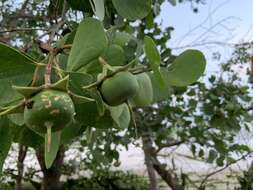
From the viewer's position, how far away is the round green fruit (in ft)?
1.32

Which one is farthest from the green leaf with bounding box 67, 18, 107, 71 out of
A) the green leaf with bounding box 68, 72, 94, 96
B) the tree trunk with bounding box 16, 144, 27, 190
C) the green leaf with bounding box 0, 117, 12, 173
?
the tree trunk with bounding box 16, 144, 27, 190

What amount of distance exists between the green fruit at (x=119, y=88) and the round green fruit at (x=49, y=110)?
71 mm

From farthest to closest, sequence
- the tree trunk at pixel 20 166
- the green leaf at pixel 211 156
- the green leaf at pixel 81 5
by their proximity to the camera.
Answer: the tree trunk at pixel 20 166
the green leaf at pixel 211 156
the green leaf at pixel 81 5

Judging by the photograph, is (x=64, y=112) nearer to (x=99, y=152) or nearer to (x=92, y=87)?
(x=92, y=87)

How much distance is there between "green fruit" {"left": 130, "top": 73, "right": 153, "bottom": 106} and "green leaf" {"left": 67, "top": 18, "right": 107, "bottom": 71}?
6 centimetres

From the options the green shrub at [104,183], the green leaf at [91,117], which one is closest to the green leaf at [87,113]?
the green leaf at [91,117]

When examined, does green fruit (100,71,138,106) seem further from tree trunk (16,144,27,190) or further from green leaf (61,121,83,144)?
tree trunk (16,144,27,190)

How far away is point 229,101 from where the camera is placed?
2.24 meters

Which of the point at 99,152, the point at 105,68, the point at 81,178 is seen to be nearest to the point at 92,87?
the point at 105,68

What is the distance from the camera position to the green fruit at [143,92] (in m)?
0.55

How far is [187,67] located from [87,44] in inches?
4.9

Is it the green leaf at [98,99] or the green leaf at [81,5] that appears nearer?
the green leaf at [98,99]

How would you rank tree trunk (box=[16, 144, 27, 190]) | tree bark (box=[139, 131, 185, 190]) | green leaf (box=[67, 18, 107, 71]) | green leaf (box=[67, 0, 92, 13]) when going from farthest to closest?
tree bark (box=[139, 131, 185, 190]) < tree trunk (box=[16, 144, 27, 190]) < green leaf (box=[67, 0, 92, 13]) < green leaf (box=[67, 18, 107, 71])

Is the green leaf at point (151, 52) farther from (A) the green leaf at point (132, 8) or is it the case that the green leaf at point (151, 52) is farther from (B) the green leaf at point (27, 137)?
(B) the green leaf at point (27, 137)
